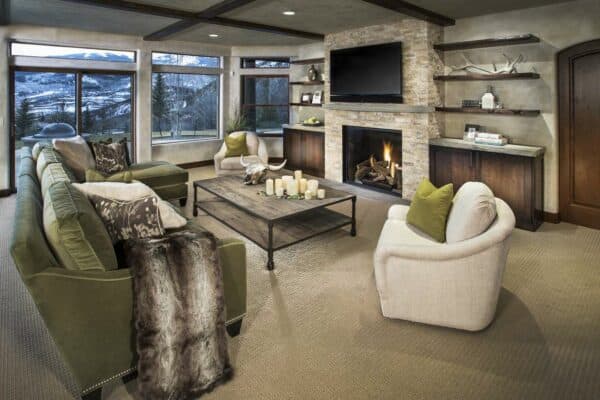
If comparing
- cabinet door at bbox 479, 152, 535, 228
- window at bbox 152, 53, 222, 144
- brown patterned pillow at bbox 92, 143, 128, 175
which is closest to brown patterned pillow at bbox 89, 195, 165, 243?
brown patterned pillow at bbox 92, 143, 128, 175

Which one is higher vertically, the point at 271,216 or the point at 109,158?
the point at 109,158

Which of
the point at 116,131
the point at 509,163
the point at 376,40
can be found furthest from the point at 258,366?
the point at 116,131

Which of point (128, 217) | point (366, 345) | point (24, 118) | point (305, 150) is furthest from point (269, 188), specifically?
point (24, 118)

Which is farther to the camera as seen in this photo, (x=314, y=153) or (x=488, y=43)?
(x=314, y=153)

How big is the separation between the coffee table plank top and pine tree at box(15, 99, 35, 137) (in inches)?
137

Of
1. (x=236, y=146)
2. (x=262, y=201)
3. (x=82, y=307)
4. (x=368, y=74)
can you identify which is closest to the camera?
(x=82, y=307)

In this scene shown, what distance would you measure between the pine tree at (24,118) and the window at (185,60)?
2.41m

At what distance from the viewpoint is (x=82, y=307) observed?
1941 mm

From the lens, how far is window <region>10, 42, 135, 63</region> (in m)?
→ 6.48

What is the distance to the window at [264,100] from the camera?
30.5 ft

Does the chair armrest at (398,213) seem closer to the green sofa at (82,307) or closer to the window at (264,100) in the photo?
the green sofa at (82,307)

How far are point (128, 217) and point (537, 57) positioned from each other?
16.1ft

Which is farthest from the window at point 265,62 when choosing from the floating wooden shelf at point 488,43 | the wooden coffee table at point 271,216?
the wooden coffee table at point 271,216

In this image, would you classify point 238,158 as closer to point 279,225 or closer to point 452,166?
point 279,225
